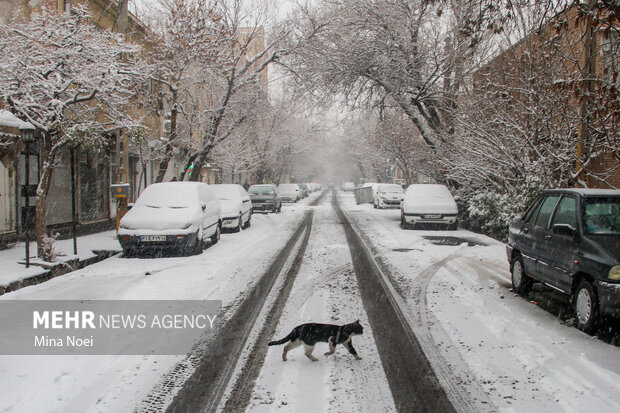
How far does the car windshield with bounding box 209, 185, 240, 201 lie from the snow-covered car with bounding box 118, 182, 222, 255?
497cm

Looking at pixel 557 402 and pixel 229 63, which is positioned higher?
pixel 229 63

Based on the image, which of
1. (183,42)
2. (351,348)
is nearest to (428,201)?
(183,42)

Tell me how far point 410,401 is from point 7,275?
25.6 ft

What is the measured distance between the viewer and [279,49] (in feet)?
65.2

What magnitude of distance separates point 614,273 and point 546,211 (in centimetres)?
219

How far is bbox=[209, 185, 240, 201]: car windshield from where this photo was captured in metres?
18.5

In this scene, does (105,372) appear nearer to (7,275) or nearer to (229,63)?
(7,275)


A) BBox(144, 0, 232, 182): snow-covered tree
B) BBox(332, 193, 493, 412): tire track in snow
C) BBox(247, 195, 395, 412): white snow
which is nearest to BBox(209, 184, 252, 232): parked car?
BBox(144, 0, 232, 182): snow-covered tree

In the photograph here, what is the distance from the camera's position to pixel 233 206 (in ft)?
58.6

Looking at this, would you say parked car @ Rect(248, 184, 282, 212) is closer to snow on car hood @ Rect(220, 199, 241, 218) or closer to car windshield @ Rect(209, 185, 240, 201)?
car windshield @ Rect(209, 185, 240, 201)

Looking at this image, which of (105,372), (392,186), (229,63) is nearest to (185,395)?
(105,372)

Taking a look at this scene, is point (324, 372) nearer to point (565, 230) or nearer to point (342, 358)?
point (342, 358)

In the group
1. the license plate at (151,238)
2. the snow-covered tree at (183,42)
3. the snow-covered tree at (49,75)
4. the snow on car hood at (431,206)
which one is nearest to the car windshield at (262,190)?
the snow-covered tree at (183,42)

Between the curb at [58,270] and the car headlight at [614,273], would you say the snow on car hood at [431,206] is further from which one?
the car headlight at [614,273]
